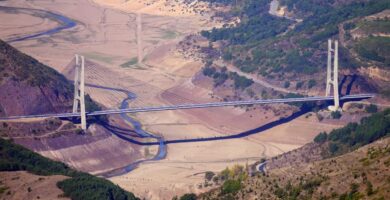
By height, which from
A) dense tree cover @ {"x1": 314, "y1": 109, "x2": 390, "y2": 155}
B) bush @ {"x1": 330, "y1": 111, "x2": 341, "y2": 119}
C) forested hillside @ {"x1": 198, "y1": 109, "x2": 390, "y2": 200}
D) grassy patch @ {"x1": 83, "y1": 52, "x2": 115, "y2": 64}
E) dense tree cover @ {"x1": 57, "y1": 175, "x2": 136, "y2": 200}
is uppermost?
forested hillside @ {"x1": 198, "y1": 109, "x2": 390, "y2": 200}

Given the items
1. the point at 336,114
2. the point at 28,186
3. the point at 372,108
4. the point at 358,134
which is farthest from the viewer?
the point at 336,114

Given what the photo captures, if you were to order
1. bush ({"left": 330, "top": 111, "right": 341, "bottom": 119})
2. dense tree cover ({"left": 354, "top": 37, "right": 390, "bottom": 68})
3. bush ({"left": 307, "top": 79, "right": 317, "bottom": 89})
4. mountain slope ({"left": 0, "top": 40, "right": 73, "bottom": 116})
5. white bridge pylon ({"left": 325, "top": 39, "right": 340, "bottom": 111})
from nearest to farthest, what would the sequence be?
mountain slope ({"left": 0, "top": 40, "right": 73, "bottom": 116}) → bush ({"left": 330, "top": 111, "right": 341, "bottom": 119}) → white bridge pylon ({"left": 325, "top": 39, "right": 340, "bottom": 111}) → dense tree cover ({"left": 354, "top": 37, "right": 390, "bottom": 68}) → bush ({"left": 307, "top": 79, "right": 317, "bottom": 89})

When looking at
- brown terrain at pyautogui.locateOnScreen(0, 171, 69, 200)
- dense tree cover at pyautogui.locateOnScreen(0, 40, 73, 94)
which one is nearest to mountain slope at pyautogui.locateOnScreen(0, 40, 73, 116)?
dense tree cover at pyautogui.locateOnScreen(0, 40, 73, 94)

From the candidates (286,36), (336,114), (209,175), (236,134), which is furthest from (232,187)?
(286,36)

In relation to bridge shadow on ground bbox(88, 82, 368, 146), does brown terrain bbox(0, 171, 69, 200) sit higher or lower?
higher

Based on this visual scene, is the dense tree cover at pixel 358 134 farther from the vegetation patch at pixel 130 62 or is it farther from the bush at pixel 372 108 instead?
the vegetation patch at pixel 130 62

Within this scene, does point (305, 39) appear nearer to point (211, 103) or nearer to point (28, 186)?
point (211, 103)

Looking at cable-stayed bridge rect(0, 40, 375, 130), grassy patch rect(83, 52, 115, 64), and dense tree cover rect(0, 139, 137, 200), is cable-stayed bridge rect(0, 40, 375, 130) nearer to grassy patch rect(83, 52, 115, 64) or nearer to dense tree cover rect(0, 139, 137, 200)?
dense tree cover rect(0, 139, 137, 200)
